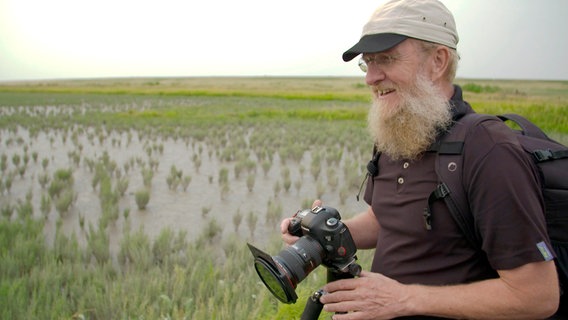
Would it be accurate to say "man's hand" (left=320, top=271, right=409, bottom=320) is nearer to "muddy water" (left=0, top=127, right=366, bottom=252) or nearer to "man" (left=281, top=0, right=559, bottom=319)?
"man" (left=281, top=0, right=559, bottom=319)

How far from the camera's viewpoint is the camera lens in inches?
54.6

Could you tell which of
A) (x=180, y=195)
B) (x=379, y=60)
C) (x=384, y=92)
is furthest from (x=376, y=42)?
(x=180, y=195)

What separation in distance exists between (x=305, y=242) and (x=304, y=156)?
9168 mm

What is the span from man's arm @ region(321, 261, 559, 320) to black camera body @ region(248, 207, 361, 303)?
0.25 ft

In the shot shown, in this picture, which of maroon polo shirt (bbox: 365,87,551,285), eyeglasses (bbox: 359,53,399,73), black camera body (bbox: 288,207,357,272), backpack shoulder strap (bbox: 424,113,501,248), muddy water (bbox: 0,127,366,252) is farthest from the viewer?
muddy water (bbox: 0,127,366,252)

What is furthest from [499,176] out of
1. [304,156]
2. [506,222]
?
[304,156]

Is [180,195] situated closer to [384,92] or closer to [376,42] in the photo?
[384,92]

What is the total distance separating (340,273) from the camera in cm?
152

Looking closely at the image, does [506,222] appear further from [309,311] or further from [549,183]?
[309,311]

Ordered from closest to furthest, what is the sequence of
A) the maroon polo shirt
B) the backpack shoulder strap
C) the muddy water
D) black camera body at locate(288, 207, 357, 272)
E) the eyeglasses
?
the maroon polo shirt
the backpack shoulder strap
black camera body at locate(288, 207, 357, 272)
the eyeglasses
the muddy water

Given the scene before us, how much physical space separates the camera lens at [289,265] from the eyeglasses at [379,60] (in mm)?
712

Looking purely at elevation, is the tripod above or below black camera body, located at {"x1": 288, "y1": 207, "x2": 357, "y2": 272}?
below

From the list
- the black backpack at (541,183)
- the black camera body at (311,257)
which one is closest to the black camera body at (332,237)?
the black camera body at (311,257)

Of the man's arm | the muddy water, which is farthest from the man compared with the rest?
the muddy water
